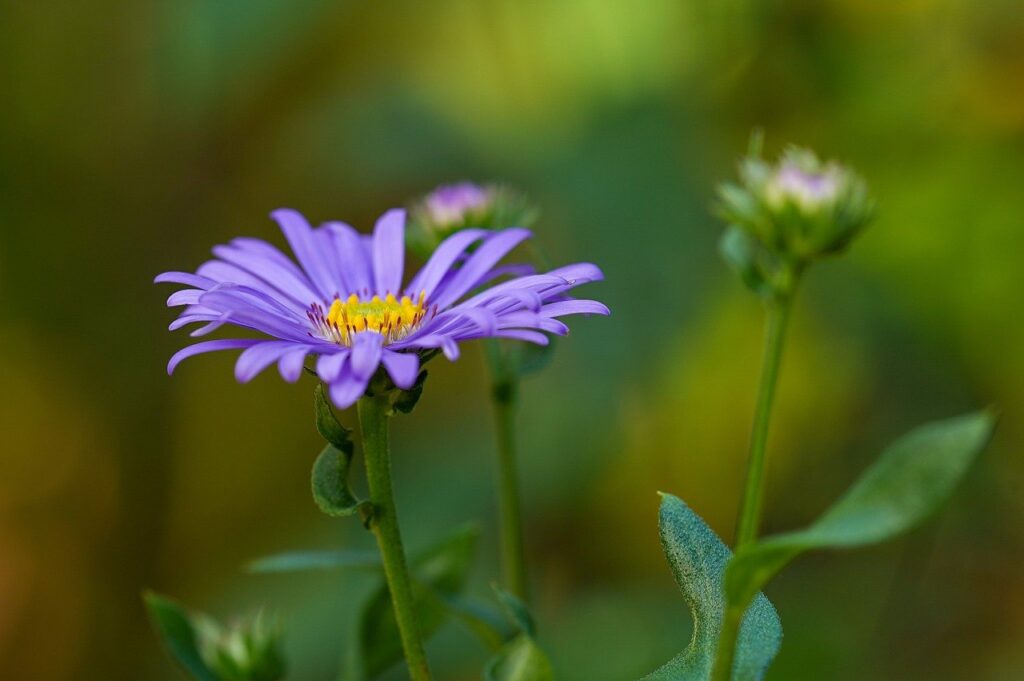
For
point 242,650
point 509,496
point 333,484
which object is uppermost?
point 333,484

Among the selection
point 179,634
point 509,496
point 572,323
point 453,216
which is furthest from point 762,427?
→ point 572,323

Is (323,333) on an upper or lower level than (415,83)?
lower

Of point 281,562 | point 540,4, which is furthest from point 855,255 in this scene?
point 281,562

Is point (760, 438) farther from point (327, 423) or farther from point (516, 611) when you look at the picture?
point (327, 423)

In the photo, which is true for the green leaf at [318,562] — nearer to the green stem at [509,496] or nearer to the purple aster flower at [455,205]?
the green stem at [509,496]

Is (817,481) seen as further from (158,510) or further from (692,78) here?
(158,510)
